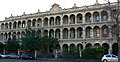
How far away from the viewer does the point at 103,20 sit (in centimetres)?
6266

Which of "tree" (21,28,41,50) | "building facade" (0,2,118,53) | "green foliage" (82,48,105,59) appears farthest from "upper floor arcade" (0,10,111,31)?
"green foliage" (82,48,105,59)

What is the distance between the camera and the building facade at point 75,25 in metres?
62.2

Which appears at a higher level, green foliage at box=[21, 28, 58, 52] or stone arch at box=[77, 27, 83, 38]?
stone arch at box=[77, 27, 83, 38]

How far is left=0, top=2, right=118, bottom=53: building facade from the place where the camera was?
62.2 metres

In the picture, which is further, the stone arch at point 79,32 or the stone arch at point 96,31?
the stone arch at point 79,32

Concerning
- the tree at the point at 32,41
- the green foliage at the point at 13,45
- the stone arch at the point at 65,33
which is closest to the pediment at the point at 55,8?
the stone arch at the point at 65,33

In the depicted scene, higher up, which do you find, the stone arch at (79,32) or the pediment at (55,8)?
the pediment at (55,8)

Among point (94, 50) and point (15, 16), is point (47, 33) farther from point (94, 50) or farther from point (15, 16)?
point (94, 50)

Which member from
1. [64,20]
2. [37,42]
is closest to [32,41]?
[37,42]

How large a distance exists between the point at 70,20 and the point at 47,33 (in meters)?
8.66

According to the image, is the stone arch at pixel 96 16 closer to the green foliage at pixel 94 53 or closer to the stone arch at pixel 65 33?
the stone arch at pixel 65 33

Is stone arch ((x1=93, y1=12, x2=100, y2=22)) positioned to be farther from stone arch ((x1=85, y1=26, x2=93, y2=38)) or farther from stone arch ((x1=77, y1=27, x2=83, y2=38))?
stone arch ((x1=77, y1=27, x2=83, y2=38))

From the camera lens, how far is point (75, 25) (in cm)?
6719

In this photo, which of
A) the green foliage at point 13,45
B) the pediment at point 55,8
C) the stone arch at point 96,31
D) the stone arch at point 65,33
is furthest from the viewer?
the green foliage at point 13,45
